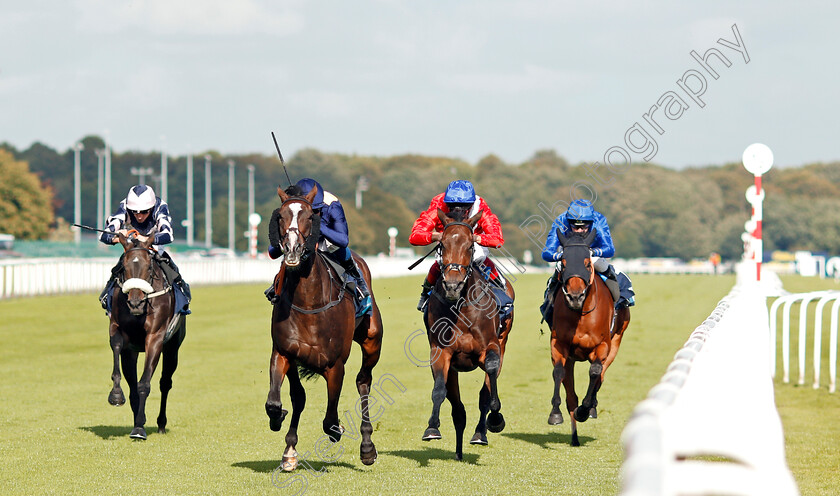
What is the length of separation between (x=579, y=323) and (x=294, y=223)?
2717 mm

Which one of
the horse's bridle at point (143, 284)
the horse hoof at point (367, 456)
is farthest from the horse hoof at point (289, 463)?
the horse's bridle at point (143, 284)

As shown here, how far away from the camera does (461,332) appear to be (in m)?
7.14

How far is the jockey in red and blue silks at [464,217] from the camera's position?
7367 mm

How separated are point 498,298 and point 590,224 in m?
1.18

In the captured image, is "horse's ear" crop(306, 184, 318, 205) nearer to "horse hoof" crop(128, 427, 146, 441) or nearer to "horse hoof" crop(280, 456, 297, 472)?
"horse hoof" crop(280, 456, 297, 472)

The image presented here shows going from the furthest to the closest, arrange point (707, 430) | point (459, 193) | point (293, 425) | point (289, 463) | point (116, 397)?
point (116, 397), point (459, 193), point (293, 425), point (289, 463), point (707, 430)

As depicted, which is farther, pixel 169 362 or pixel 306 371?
pixel 169 362

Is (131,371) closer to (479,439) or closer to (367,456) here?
(367,456)

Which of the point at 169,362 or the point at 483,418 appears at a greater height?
the point at 169,362

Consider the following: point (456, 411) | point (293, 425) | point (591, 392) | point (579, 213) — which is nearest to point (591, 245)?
point (579, 213)

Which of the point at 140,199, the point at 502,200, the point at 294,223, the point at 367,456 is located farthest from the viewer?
the point at 502,200

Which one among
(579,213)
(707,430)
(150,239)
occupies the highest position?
(579,213)

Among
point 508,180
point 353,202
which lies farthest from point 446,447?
point 508,180

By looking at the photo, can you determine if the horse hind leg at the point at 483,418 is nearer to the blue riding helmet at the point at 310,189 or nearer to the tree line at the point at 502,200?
the blue riding helmet at the point at 310,189
